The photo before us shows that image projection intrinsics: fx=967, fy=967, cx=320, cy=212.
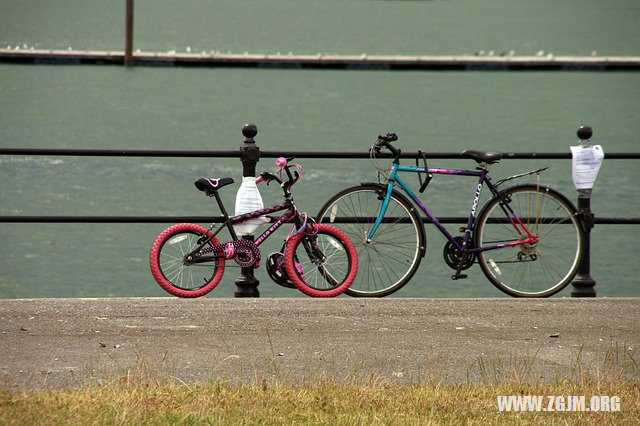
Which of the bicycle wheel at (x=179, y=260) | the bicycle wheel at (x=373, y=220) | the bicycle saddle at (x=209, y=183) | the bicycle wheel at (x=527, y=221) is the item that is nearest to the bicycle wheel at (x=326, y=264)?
the bicycle wheel at (x=373, y=220)

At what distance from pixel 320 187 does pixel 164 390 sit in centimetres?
3269

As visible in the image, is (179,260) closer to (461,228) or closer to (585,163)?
(461,228)

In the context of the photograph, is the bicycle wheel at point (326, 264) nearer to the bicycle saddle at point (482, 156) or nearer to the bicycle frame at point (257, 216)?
the bicycle frame at point (257, 216)

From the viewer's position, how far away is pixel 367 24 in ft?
488

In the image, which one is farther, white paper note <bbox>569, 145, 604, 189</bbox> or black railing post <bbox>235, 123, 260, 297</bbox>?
white paper note <bbox>569, 145, 604, 189</bbox>

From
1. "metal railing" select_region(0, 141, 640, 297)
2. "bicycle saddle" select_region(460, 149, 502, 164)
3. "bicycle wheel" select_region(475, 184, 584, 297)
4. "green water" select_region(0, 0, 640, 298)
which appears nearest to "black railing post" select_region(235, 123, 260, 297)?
"metal railing" select_region(0, 141, 640, 297)

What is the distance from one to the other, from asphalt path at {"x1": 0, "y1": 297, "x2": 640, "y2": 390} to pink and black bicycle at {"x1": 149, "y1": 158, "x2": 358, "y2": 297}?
0.63 feet

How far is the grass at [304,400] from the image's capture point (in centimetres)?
399

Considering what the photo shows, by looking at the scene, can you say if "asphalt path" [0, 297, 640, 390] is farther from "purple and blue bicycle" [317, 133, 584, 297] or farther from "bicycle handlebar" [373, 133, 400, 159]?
"bicycle handlebar" [373, 133, 400, 159]

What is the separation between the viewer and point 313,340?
5.30m

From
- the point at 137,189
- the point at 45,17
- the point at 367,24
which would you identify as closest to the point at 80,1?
the point at 45,17

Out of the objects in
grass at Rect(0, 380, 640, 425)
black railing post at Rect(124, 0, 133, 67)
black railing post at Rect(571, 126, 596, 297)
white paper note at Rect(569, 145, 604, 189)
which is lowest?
grass at Rect(0, 380, 640, 425)

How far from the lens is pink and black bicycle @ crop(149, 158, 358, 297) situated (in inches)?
253

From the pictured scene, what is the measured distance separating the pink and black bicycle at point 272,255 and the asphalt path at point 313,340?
0.63 ft
